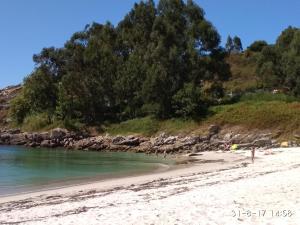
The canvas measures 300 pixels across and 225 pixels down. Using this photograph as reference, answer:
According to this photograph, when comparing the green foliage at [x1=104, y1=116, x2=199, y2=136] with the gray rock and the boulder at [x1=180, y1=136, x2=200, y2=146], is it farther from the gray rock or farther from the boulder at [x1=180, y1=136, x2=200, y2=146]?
the gray rock

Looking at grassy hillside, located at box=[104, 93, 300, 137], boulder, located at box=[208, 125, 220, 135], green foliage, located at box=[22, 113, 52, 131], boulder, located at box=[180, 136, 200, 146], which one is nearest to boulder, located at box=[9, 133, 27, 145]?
green foliage, located at box=[22, 113, 52, 131]

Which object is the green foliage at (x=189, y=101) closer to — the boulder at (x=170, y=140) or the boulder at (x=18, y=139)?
the boulder at (x=170, y=140)

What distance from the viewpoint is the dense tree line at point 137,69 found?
69.6 meters

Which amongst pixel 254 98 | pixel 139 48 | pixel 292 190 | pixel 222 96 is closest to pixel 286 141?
Answer: pixel 254 98

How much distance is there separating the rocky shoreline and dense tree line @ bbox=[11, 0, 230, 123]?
5.26 m

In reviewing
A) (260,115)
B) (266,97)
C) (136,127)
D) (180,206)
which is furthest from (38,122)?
(180,206)

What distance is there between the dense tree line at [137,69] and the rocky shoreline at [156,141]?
5.26m

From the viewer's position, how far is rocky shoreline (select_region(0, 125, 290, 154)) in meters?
56.1

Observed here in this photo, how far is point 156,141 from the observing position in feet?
207

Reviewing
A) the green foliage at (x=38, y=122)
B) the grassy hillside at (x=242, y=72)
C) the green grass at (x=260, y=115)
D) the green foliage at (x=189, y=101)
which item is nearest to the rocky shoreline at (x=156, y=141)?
the green grass at (x=260, y=115)

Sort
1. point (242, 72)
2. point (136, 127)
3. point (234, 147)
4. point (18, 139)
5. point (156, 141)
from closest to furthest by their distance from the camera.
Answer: point (234, 147)
point (156, 141)
point (136, 127)
point (18, 139)
point (242, 72)

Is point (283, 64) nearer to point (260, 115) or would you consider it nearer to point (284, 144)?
point (260, 115)

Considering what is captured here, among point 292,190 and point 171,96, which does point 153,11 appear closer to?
point 171,96

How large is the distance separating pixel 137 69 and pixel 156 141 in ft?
46.4
